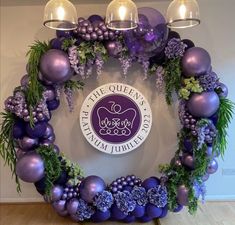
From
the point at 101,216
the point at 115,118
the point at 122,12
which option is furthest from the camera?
the point at 115,118

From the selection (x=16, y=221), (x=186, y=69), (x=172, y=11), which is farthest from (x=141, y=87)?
(x=16, y=221)

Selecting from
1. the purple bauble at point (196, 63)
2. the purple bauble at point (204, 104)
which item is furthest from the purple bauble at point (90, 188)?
the purple bauble at point (196, 63)

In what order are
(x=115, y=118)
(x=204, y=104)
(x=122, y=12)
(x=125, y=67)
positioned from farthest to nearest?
(x=115, y=118)
(x=125, y=67)
(x=204, y=104)
(x=122, y=12)

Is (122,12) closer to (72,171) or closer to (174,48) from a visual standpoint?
(174,48)

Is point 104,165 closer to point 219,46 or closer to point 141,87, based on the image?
point 141,87

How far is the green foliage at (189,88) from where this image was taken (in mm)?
2936

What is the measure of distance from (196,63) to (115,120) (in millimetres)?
1165

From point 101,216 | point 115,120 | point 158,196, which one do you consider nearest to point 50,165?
point 101,216

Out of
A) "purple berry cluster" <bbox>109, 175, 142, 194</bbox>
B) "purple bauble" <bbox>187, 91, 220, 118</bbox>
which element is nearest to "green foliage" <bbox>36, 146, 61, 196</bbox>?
"purple berry cluster" <bbox>109, 175, 142, 194</bbox>

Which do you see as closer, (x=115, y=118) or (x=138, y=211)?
(x=138, y=211)

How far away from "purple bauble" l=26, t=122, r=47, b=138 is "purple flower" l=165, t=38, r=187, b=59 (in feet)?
4.76

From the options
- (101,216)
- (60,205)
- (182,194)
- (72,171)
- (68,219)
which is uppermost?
(72,171)

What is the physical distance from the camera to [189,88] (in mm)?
2969

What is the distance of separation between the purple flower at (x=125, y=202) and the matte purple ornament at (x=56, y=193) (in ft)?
1.86
